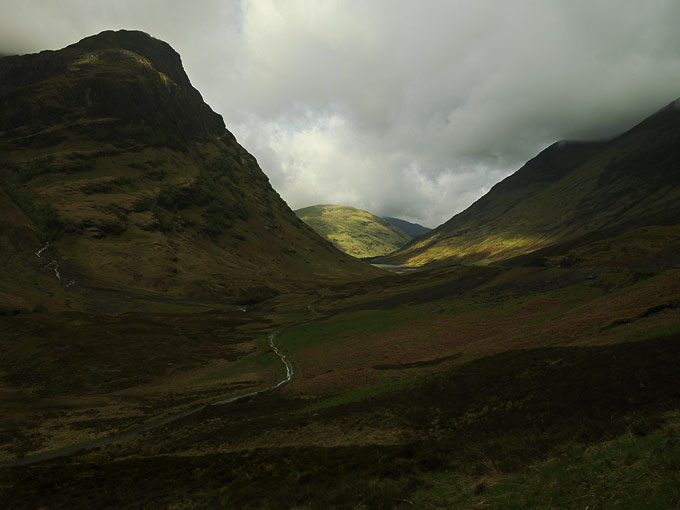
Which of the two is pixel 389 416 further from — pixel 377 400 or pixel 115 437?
pixel 115 437

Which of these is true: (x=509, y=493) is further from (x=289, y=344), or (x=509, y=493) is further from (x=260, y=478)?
(x=289, y=344)

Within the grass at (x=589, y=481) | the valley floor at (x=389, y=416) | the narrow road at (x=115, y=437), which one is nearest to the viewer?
the grass at (x=589, y=481)

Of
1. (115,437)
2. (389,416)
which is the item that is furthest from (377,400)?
(115,437)

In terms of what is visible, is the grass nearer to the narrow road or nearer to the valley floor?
the valley floor

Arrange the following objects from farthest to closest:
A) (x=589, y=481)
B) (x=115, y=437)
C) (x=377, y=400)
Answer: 1. (x=115, y=437)
2. (x=377, y=400)
3. (x=589, y=481)

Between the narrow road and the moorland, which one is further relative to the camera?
the narrow road

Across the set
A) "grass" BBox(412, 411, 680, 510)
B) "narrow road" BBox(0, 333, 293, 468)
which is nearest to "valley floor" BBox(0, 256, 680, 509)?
"grass" BBox(412, 411, 680, 510)

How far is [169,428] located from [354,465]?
2489cm

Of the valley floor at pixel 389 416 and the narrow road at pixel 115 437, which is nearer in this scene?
the valley floor at pixel 389 416

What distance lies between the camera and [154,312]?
108 meters

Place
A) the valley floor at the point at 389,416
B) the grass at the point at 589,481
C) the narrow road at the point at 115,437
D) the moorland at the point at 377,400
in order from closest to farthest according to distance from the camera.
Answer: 1. the grass at the point at 589,481
2. the valley floor at the point at 389,416
3. the moorland at the point at 377,400
4. the narrow road at the point at 115,437

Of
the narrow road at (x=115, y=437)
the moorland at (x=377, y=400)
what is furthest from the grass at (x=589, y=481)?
the narrow road at (x=115, y=437)

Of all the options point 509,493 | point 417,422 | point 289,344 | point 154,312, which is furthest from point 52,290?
point 509,493

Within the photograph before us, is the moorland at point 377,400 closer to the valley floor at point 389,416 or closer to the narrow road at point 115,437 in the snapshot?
the valley floor at point 389,416
